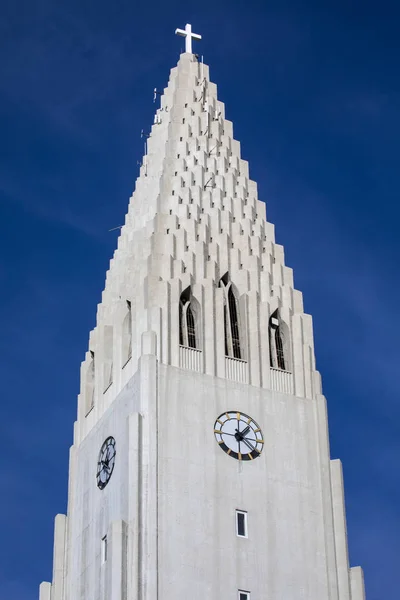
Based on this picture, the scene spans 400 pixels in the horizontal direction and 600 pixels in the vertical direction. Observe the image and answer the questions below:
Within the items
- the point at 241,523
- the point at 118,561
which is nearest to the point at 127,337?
the point at 241,523

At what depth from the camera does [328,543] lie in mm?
71062

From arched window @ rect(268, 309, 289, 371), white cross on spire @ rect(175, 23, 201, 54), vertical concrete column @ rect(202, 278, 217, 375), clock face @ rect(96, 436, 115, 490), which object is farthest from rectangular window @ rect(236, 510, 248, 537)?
white cross on spire @ rect(175, 23, 201, 54)

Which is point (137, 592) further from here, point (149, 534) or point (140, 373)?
point (140, 373)

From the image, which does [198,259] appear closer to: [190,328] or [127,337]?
[190,328]

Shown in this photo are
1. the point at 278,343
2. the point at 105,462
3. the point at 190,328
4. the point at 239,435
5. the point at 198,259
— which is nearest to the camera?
the point at 239,435

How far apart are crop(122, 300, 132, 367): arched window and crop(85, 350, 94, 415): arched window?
4145 millimetres

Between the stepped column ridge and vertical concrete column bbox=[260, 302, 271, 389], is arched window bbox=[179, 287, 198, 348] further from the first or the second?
vertical concrete column bbox=[260, 302, 271, 389]

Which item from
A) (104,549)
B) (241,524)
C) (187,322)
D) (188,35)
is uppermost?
(188,35)

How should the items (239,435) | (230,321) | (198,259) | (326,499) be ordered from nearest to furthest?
1. (239,435)
2. (326,499)
3. (230,321)
4. (198,259)

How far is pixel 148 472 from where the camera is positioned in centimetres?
6875

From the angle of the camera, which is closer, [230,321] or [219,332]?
[219,332]

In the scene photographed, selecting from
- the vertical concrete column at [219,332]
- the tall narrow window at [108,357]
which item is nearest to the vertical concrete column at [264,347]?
the vertical concrete column at [219,332]

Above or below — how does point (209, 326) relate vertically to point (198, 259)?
below

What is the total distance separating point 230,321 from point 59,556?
13.9m
